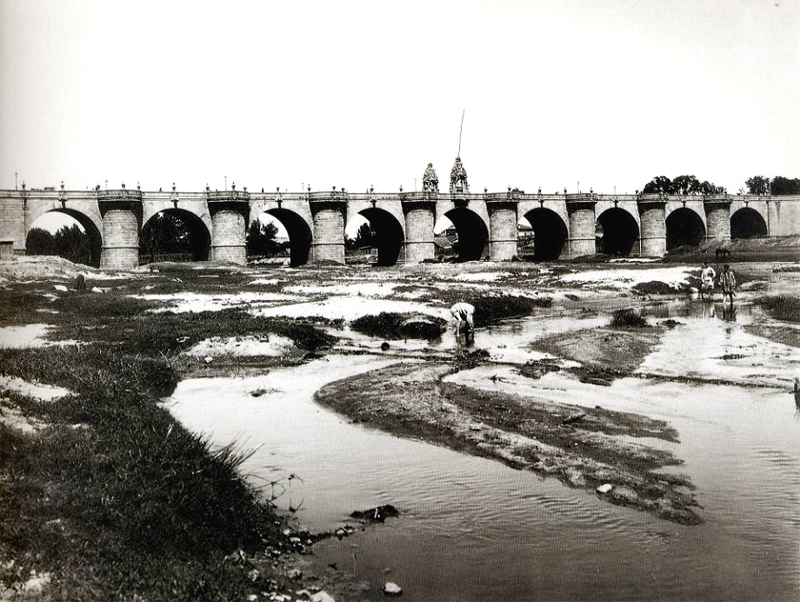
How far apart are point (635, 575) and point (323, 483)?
3962mm

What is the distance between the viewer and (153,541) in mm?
6105

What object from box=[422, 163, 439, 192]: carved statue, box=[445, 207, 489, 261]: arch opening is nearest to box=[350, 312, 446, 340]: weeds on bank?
box=[445, 207, 489, 261]: arch opening

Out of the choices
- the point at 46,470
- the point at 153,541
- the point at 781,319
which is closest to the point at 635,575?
the point at 153,541

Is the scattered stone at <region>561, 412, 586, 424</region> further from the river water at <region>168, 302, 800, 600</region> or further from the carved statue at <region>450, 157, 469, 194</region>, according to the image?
the carved statue at <region>450, 157, 469, 194</region>

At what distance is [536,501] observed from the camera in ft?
25.9

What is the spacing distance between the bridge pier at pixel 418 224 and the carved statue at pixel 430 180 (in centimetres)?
708

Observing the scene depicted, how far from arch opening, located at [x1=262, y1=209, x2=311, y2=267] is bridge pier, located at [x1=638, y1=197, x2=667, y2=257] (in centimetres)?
3873

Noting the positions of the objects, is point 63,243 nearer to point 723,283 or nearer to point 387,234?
point 387,234

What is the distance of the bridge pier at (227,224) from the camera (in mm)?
55281

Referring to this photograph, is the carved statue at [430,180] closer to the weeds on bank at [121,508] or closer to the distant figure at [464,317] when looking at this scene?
the distant figure at [464,317]

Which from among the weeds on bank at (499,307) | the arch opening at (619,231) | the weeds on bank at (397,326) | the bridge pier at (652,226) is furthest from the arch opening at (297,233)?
the bridge pier at (652,226)

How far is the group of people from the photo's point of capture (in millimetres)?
27641

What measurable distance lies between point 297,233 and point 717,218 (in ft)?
165

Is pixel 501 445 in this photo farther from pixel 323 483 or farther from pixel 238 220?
pixel 238 220
